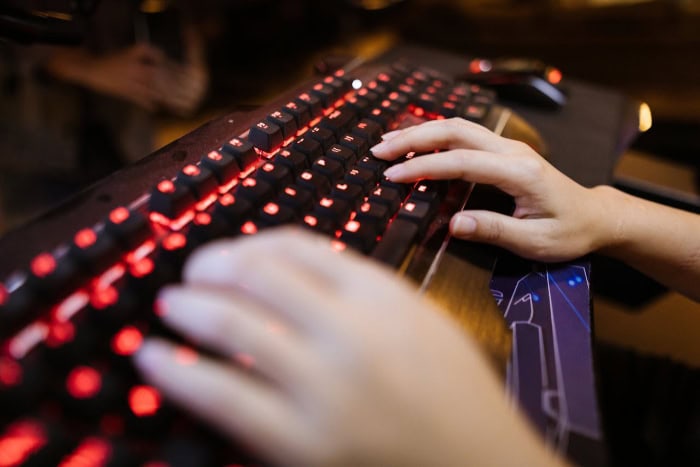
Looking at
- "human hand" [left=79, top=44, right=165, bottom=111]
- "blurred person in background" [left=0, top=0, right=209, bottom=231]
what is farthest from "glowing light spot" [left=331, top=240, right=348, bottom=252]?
"human hand" [left=79, top=44, right=165, bottom=111]

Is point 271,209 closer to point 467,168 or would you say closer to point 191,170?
point 191,170

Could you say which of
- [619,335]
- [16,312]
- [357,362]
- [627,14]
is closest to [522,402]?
[357,362]

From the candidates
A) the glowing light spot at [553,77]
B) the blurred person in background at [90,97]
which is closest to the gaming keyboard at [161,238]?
the glowing light spot at [553,77]

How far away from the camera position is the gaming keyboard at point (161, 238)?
0.87ft

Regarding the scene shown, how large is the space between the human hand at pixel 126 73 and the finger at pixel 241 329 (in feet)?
3.18

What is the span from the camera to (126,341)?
11.9 inches

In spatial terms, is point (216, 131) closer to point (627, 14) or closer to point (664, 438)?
point (664, 438)

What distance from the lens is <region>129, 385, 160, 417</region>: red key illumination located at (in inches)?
10.9

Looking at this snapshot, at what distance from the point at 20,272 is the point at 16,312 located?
0.05 metres

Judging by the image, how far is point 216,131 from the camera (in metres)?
0.51

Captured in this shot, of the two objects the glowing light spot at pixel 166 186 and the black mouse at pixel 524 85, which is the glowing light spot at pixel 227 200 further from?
the black mouse at pixel 524 85

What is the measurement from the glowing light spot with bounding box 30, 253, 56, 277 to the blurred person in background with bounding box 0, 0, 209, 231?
29.2 inches

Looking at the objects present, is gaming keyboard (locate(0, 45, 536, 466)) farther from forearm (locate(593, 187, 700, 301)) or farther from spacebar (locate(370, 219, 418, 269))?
forearm (locate(593, 187, 700, 301))

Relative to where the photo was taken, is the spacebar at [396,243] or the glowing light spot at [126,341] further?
the spacebar at [396,243]
